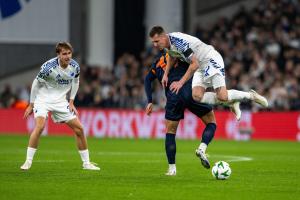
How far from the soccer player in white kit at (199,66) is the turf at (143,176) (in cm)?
127

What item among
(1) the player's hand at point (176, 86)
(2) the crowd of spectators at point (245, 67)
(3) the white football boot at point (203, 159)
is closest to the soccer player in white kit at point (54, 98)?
(1) the player's hand at point (176, 86)

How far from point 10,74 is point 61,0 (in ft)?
12.4

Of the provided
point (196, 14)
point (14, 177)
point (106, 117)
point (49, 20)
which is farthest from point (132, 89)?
point (14, 177)

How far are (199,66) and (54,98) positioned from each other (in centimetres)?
261

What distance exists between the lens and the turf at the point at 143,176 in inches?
465

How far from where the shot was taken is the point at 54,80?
605 inches

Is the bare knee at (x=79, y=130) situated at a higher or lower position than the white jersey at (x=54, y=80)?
lower

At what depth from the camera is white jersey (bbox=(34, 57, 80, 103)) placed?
15.2 m

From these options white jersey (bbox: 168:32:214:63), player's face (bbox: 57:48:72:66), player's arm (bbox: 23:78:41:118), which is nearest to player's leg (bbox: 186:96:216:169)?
white jersey (bbox: 168:32:214:63)

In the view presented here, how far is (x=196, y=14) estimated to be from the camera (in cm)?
3938

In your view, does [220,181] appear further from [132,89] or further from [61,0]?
[61,0]

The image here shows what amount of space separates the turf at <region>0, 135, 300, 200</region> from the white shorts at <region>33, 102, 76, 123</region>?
35.7 inches

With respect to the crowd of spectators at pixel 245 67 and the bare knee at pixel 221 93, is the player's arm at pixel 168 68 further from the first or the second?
the crowd of spectators at pixel 245 67

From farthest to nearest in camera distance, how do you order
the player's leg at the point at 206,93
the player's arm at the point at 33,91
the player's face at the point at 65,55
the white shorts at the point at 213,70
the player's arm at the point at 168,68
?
1. the player's arm at the point at 33,91
2. the player's face at the point at 65,55
3. the white shorts at the point at 213,70
4. the player's leg at the point at 206,93
5. the player's arm at the point at 168,68
